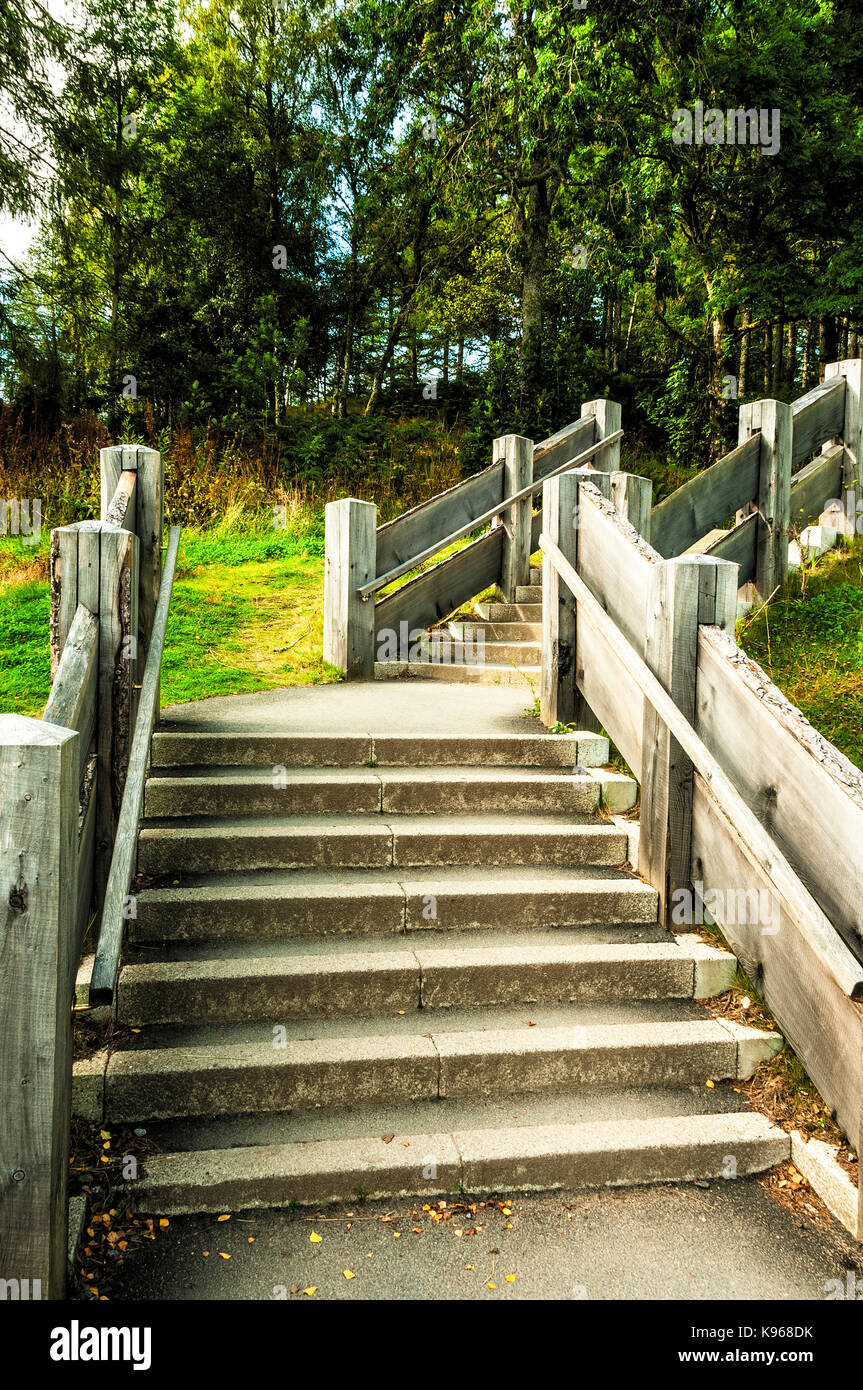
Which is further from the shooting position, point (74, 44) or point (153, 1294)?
point (74, 44)

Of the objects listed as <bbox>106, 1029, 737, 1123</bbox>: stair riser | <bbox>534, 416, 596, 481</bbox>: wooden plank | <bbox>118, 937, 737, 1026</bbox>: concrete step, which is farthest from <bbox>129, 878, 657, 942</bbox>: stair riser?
<bbox>534, 416, 596, 481</bbox>: wooden plank

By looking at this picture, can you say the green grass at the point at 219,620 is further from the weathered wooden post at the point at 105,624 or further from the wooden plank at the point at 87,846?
the wooden plank at the point at 87,846

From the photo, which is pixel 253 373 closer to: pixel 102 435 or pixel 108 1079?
pixel 102 435

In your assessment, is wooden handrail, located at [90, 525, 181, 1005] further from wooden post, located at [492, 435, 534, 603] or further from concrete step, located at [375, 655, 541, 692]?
wooden post, located at [492, 435, 534, 603]

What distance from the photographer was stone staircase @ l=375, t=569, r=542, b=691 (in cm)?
688

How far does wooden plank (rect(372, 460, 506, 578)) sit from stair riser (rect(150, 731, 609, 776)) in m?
2.28

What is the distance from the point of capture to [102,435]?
11891 millimetres

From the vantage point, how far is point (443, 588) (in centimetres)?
746

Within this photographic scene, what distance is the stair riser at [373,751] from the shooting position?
15.1 feet

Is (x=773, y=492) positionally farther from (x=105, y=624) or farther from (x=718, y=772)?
(x=105, y=624)

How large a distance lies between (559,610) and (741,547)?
99.3 inches

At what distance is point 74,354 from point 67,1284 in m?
11.9

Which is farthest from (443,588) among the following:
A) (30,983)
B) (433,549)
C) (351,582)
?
(30,983)

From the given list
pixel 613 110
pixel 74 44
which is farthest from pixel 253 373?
pixel 613 110
